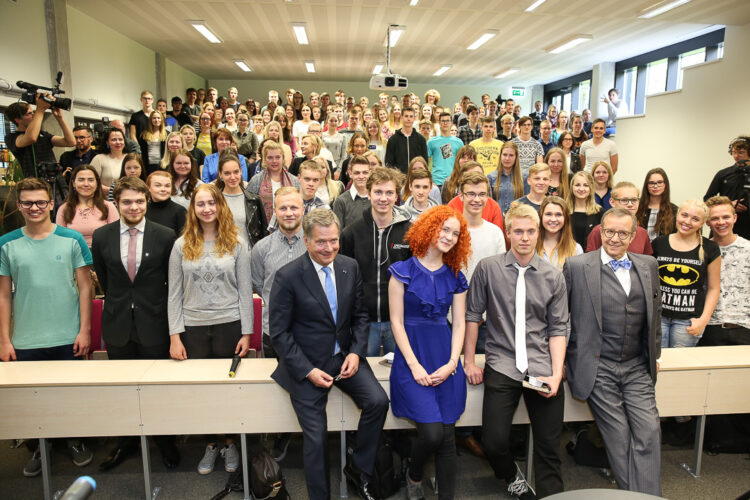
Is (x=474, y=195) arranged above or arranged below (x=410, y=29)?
below

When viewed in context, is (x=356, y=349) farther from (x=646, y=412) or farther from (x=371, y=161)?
(x=371, y=161)

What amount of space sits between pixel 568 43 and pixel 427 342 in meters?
10.1

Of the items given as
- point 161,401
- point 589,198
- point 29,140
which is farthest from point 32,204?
point 589,198

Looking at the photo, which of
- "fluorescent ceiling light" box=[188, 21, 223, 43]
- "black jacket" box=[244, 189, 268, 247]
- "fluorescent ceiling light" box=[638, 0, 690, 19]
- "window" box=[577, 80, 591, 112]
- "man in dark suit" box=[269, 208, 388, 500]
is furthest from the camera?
"window" box=[577, 80, 591, 112]

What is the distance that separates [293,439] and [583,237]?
8.56 ft

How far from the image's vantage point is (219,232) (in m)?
2.91

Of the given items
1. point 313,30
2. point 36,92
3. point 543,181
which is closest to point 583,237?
point 543,181

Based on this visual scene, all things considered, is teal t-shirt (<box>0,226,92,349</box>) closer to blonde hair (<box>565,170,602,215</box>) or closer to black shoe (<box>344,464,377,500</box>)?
black shoe (<box>344,464,377,500</box>)

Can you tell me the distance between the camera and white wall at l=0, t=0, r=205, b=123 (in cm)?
659

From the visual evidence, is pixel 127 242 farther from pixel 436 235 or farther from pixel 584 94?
pixel 584 94

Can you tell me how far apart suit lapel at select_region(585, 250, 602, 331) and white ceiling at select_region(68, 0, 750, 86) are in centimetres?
599

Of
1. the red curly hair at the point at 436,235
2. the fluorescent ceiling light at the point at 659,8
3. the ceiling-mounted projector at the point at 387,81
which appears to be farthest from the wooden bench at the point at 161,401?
the ceiling-mounted projector at the point at 387,81

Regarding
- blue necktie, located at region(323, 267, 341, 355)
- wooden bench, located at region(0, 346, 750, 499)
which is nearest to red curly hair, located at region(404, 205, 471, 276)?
blue necktie, located at region(323, 267, 341, 355)

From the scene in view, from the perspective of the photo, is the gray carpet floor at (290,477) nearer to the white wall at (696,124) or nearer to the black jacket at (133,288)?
the black jacket at (133,288)
